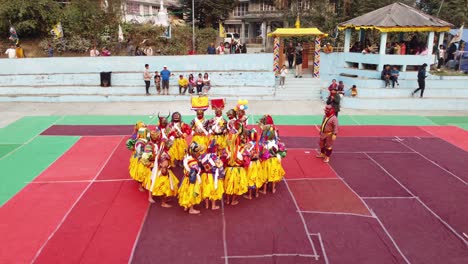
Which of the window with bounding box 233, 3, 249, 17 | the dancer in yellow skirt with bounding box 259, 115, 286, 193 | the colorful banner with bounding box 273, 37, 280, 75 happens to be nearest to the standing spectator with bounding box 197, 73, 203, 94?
the colorful banner with bounding box 273, 37, 280, 75

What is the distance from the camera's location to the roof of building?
19734 millimetres

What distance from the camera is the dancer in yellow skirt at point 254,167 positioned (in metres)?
8.07

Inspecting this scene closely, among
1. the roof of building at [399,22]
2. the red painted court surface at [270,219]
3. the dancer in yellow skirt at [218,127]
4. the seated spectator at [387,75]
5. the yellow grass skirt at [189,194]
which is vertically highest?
the roof of building at [399,22]

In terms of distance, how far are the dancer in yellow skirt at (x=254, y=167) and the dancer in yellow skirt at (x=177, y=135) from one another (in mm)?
2034

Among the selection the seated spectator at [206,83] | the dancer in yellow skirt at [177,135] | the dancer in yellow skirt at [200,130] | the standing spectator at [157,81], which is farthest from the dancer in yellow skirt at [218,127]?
the standing spectator at [157,81]

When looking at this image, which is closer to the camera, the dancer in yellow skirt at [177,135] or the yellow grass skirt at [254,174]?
the yellow grass skirt at [254,174]

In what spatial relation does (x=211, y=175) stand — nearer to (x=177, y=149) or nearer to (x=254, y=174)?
(x=254, y=174)

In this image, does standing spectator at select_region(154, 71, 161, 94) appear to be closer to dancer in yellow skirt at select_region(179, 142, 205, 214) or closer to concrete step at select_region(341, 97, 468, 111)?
concrete step at select_region(341, 97, 468, 111)

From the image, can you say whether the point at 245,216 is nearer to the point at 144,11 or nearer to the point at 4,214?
the point at 4,214

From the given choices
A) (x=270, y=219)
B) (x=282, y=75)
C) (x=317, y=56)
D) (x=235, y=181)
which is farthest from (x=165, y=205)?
(x=317, y=56)

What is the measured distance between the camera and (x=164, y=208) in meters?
8.06

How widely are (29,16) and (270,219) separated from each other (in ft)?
83.0

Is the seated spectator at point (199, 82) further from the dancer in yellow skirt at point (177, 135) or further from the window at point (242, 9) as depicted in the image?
the window at point (242, 9)

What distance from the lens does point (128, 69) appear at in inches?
881
